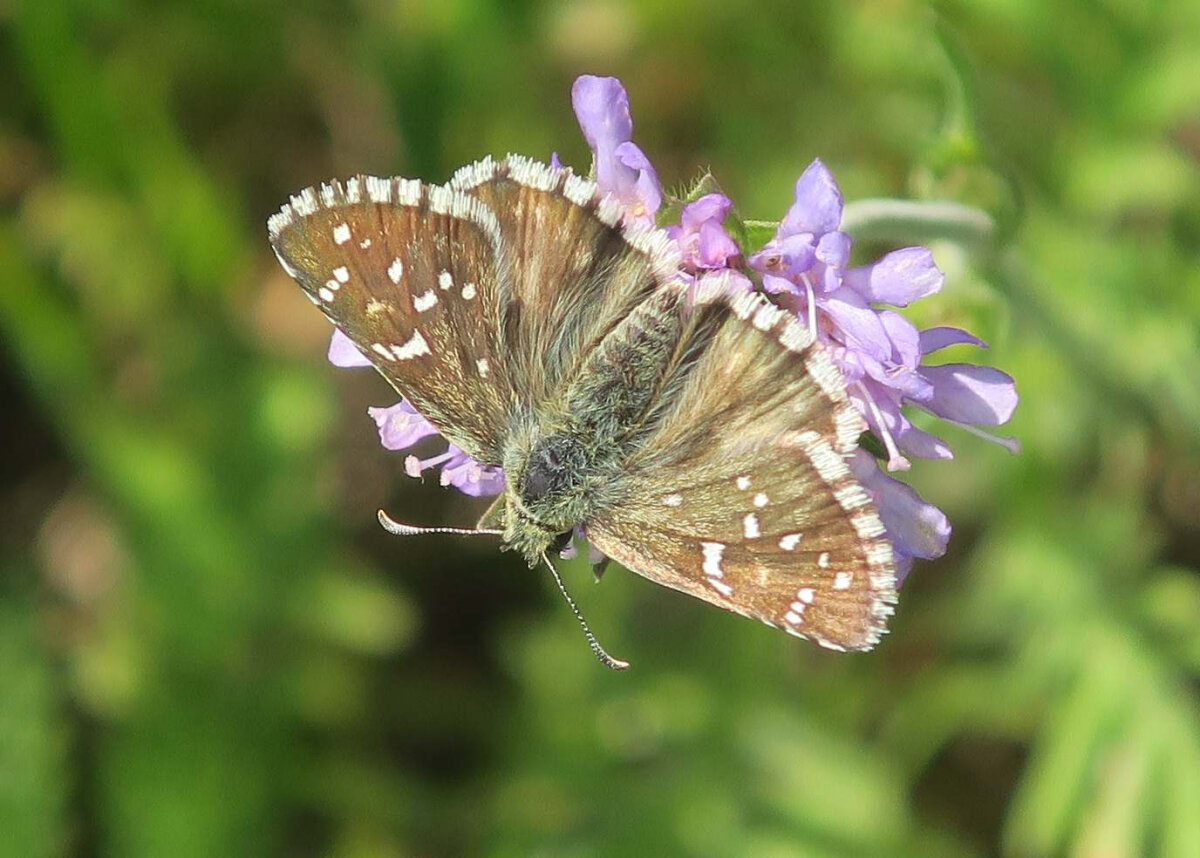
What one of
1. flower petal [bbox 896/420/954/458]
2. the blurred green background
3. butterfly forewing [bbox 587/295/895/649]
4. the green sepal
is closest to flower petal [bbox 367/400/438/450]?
the green sepal

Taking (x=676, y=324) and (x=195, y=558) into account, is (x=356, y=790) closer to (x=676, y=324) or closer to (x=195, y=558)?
(x=195, y=558)

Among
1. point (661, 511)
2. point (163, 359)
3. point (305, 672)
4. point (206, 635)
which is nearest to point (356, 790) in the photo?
point (305, 672)

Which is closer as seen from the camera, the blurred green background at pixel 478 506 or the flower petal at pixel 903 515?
the flower petal at pixel 903 515

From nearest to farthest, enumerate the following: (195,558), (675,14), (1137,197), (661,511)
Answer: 1. (661,511)
2. (1137,197)
3. (195,558)
4. (675,14)

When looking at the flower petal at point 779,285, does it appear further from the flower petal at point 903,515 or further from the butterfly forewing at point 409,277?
the butterfly forewing at point 409,277

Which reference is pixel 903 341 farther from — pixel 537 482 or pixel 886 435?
pixel 537 482

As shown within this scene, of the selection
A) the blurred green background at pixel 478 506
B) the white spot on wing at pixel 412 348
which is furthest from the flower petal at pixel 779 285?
the blurred green background at pixel 478 506
